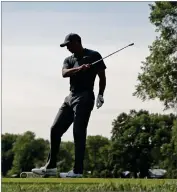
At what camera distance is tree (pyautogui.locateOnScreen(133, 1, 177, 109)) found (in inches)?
1216

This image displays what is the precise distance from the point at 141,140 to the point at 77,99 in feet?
172

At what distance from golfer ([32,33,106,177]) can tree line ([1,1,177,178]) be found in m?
22.3

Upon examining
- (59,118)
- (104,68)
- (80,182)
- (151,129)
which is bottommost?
(80,182)

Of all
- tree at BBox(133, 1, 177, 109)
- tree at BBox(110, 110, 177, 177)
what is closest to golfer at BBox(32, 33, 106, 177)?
tree at BBox(133, 1, 177, 109)

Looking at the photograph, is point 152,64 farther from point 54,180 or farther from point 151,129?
point 151,129

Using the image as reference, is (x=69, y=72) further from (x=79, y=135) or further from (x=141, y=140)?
(x=141, y=140)

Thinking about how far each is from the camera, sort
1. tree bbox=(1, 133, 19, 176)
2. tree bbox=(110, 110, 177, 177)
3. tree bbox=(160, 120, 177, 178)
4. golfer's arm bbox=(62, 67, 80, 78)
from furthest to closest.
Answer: tree bbox=(160, 120, 177, 178), tree bbox=(1, 133, 19, 176), tree bbox=(110, 110, 177, 177), golfer's arm bbox=(62, 67, 80, 78)

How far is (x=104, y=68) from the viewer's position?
8.80 metres

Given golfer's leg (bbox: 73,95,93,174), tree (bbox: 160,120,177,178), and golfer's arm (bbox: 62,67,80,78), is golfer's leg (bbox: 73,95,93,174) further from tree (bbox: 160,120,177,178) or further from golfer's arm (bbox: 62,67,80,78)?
tree (bbox: 160,120,177,178)

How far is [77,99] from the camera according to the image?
867cm

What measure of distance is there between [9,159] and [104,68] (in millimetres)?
59342

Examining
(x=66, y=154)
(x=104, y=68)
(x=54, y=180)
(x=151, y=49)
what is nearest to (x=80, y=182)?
(x=54, y=180)

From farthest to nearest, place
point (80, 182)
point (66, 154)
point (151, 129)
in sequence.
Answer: point (151, 129) < point (66, 154) < point (80, 182)

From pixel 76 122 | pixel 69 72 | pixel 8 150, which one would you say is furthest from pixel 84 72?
pixel 8 150
